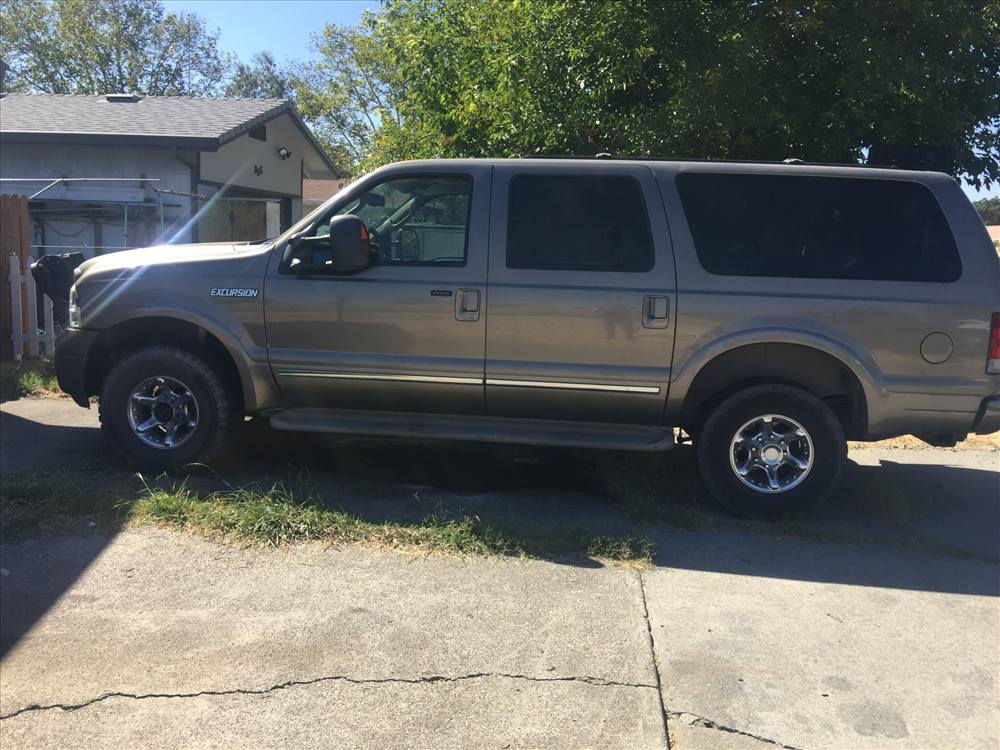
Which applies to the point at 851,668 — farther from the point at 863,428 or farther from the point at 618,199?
the point at 618,199

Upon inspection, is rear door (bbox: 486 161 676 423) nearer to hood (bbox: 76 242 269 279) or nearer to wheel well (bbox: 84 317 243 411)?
hood (bbox: 76 242 269 279)

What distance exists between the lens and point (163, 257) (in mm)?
5586

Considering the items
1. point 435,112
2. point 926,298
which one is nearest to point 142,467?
point 926,298

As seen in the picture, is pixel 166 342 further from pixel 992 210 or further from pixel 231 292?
pixel 992 210

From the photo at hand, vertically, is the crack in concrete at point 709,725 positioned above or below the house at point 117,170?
below

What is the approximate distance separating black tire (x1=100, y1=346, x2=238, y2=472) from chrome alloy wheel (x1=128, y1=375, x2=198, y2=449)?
0.03 m

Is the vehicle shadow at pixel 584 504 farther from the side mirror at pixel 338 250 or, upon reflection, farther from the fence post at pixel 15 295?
the fence post at pixel 15 295

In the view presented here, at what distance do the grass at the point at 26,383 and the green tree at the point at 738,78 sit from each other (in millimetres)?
5174

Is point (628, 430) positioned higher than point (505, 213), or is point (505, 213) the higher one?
point (505, 213)

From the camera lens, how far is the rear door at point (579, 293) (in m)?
5.09

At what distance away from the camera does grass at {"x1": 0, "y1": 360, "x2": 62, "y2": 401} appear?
26.9 feet

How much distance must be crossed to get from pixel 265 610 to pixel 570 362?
2.34 meters

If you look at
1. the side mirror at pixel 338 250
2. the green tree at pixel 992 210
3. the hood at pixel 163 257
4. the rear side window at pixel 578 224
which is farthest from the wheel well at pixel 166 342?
the green tree at pixel 992 210

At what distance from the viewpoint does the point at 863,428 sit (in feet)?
16.9
